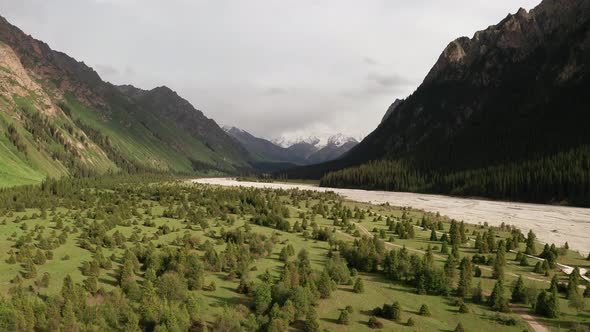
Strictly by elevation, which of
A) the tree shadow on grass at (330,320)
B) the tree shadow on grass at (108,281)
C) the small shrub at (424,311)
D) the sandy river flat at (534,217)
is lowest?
Result: the tree shadow on grass at (330,320)

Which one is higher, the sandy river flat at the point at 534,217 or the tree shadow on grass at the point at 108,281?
the sandy river flat at the point at 534,217

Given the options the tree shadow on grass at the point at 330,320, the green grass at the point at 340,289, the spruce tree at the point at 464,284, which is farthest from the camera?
the spruce tree at the point at 464,284

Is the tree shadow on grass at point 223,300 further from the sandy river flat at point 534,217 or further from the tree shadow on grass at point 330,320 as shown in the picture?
the sandy river flat at point 534,217

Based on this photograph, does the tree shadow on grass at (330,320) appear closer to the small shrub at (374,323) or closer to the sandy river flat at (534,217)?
the small shrub at (374,323)

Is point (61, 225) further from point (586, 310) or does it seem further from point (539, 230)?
point (539, 230)

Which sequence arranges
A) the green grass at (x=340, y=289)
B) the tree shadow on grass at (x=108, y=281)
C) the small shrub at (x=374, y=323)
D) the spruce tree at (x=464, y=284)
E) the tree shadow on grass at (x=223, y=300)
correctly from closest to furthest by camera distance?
the small shrub at (x=374, y=323)
the green grass at (x=340, y=289)
the tree shadow on grass at (x=223, y=300)
the spruce tree at (x=464, y=284)
the tree shadow on grass at (x=108, y=281)

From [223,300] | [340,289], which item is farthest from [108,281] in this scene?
[340,289]

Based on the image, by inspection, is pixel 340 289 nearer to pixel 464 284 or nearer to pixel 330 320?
pixel 330 320

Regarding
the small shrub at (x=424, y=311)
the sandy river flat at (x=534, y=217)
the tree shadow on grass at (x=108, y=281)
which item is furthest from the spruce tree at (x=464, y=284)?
the tree shadow on grass at (x=108, y=281)

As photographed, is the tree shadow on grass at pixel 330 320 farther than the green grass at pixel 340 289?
Yes

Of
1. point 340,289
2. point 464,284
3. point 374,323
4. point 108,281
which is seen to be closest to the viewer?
point 374,323

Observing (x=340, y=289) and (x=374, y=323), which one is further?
(x=340, y=289)
